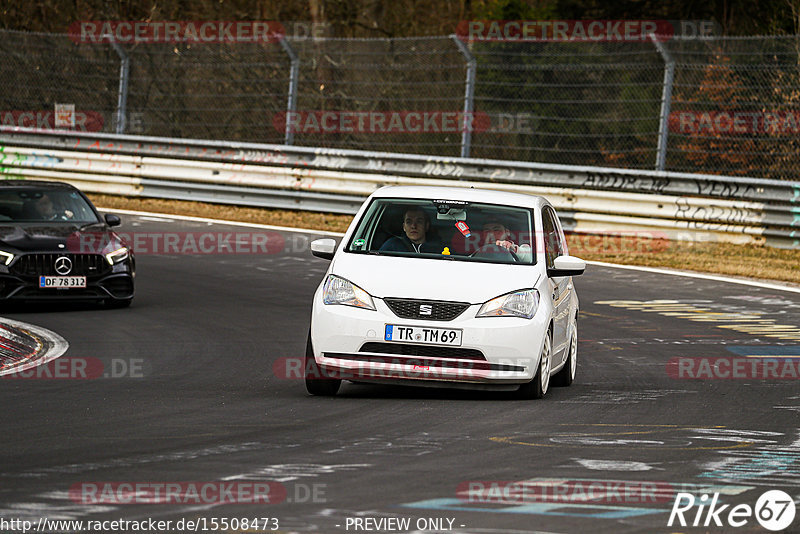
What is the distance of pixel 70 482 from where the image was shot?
22.2 ft

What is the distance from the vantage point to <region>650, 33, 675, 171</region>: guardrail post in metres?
21.2

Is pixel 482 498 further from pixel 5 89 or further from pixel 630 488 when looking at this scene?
pixel 5 89

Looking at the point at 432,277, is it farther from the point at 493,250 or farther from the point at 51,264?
the point at 51,264

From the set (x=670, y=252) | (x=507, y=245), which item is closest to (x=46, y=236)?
(x=507, y=245)

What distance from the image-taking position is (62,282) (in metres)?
14.7

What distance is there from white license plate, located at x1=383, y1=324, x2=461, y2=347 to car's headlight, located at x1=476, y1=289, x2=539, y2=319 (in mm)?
251

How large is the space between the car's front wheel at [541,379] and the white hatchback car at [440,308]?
0.01 metres

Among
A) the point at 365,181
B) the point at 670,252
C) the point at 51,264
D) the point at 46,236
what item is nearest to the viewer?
the point at 51,264

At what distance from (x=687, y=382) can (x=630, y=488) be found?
4.35 metres

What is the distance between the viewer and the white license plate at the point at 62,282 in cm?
1462

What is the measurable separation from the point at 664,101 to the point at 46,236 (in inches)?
406

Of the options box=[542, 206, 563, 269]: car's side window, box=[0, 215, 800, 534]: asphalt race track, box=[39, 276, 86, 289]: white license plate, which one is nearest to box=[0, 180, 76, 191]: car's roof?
box=[39, 276, 86, 289]: white license plate

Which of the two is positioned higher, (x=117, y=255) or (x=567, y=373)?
(x=117, y=255)

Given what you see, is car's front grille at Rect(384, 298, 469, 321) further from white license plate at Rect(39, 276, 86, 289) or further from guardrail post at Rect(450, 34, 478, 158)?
guardrail post at Rect(450, 34, 478, 158)
